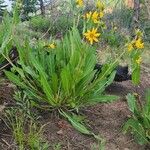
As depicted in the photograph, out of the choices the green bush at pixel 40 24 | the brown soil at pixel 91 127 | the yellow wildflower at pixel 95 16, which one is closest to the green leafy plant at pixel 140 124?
the brown soil at pixel 91 127

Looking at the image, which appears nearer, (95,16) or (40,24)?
(95,16)

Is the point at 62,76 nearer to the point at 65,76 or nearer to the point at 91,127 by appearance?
the point at 65,76

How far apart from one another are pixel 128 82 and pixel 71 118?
1.78 metres

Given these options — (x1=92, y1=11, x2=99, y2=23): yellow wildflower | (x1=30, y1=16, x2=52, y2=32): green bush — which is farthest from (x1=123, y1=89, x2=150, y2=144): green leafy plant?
(x1=30, y1=16, x2=52, y2=32): green bush

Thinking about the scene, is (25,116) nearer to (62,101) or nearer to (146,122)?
(62,101)

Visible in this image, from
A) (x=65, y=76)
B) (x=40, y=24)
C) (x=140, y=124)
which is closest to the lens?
(x=65, y=76)

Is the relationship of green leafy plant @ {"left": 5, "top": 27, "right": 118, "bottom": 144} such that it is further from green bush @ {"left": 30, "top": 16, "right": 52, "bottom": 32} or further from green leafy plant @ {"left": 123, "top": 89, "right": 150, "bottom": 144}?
green bush @ {"left": 30, "top": 16, "right": 52, "bottom": 32}

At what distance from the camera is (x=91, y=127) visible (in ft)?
12.7

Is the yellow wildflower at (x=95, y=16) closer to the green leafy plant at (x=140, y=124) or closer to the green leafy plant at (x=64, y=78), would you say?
the green leafy plant at (x=64, y=78)

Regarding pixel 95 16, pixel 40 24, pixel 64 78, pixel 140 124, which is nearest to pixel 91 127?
pixel 140 124

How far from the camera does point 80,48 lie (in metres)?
3.86

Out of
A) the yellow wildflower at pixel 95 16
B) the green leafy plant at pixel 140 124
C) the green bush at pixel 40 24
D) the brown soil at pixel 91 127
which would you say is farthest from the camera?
the green bush at pixel 40 24

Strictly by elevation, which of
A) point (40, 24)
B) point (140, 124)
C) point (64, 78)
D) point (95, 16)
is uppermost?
point (95, 16)

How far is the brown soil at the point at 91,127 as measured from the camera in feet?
11.7
